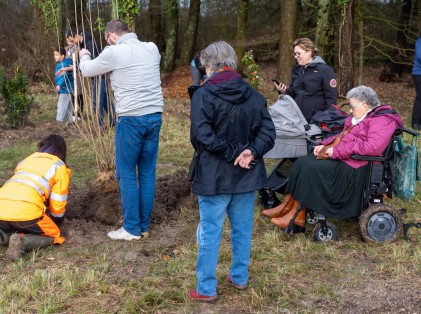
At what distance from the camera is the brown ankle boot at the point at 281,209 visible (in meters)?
5.77

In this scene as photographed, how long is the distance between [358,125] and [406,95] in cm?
1312

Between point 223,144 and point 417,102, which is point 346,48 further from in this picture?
point 223,144

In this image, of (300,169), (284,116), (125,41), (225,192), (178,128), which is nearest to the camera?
(225,192)

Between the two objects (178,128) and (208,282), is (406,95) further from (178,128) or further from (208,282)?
(208,282)

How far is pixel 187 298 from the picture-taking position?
414 cm

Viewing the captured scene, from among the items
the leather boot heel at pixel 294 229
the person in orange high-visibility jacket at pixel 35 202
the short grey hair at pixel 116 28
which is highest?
the short grey hair at pixel 116 28

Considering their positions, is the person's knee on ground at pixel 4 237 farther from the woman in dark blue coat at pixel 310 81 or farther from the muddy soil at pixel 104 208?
the woman in dark blue coat at pixel 310 81

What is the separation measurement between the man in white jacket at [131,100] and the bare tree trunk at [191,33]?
50.4 ft

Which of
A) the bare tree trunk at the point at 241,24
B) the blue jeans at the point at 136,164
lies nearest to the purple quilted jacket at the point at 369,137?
the blue jeans at the point at 136,164

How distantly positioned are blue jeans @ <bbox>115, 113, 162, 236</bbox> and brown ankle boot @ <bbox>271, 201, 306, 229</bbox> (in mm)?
1244

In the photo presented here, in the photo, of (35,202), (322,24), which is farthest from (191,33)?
(35,202)

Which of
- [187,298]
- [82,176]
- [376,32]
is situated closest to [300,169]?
[187,298]

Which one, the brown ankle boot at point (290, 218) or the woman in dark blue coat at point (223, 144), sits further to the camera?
the brown ankle boot at point (290, 218)

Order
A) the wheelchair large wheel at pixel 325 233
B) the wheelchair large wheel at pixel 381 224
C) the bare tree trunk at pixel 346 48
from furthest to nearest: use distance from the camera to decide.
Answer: the bare tree trunk at pixel 346 48, the wheelchair large wheel at pixel 325 233, the wheelchair large wheel at pixel 381 224
